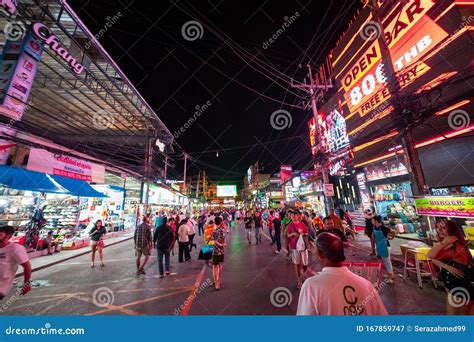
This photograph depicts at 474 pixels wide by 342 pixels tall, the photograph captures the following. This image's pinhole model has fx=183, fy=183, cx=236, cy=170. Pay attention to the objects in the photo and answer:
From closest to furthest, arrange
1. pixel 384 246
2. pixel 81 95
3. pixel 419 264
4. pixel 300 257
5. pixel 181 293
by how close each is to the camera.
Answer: pixel 181 293 → pixel 300 257 → pixel 419 264 → pixel 384 246 → pixel 81 95

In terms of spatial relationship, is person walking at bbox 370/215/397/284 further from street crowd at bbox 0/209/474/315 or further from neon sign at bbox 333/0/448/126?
neon sign at bbox 333/0/448/126

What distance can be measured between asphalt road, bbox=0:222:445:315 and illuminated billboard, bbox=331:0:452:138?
668 centimetres

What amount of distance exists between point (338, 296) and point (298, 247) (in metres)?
3.71

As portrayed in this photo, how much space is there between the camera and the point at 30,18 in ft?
22.2

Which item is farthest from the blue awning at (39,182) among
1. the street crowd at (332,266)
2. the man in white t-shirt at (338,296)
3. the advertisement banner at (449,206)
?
the advertisement banner at (449,206)

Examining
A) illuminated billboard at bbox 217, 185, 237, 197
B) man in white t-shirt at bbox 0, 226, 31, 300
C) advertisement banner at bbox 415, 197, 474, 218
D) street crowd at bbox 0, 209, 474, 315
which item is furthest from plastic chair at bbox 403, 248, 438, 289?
illuminated billboard at bbox 217, 185, 237, 197

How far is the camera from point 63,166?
10.4m

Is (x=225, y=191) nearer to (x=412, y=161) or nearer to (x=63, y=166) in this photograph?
(x=63, y=166)

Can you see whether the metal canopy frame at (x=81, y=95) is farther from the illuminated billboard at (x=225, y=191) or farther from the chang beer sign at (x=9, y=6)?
the illuminated billboard at (x=225, y=191)

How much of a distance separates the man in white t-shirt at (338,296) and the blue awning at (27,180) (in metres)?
11.5

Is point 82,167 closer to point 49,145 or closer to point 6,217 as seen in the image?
point 49,145

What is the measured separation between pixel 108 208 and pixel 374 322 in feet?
60.0

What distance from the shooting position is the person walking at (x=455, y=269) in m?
2.63

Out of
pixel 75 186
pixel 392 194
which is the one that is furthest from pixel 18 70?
pixel 392 194
